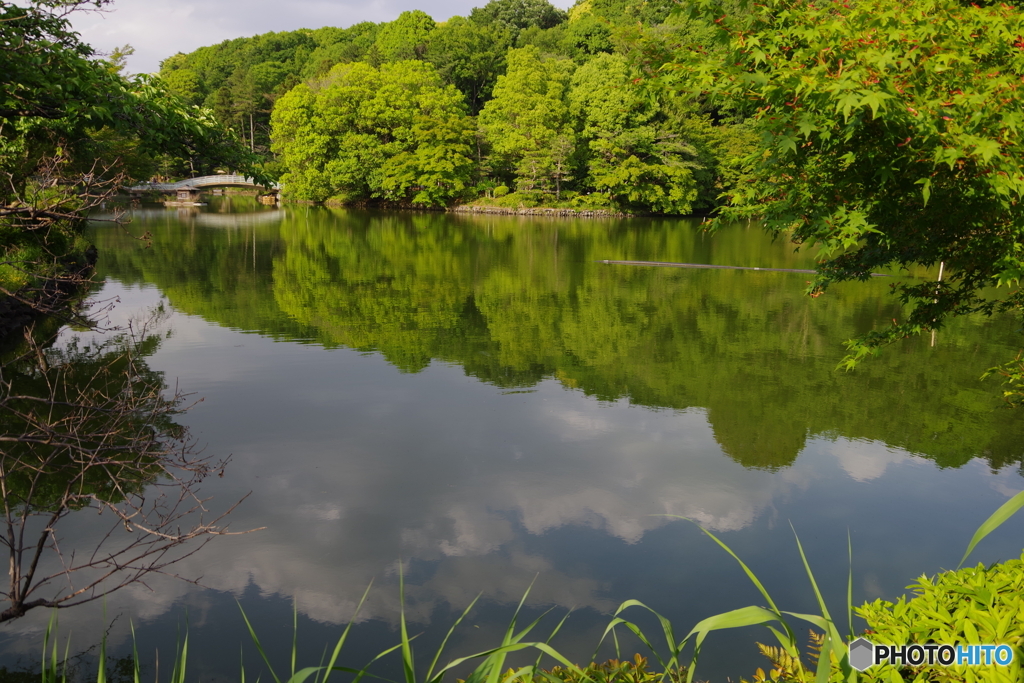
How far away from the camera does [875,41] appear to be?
419 cm

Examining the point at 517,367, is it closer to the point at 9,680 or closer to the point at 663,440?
the point at 663,440

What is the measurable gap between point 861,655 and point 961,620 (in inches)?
12.5

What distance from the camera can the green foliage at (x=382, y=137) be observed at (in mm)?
44406

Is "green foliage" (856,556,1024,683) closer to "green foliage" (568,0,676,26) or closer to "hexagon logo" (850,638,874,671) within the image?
"hexagon logo" (850,638,874,671)

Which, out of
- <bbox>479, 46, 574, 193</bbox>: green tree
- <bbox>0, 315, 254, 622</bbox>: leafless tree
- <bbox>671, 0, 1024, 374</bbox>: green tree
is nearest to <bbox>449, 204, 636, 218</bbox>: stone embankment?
<bbox>479, 46, 574, 193</bbox>: green tree

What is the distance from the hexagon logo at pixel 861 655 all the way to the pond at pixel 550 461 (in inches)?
94.0

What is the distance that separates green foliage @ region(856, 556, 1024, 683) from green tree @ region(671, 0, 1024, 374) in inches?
85.2

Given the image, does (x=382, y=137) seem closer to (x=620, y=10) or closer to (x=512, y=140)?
(x=512, y=140)

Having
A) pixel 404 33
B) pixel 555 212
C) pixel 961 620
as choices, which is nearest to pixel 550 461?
Result: pixel 961 620

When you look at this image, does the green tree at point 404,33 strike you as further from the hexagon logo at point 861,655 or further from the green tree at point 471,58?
the hexagon logo at point 861,655

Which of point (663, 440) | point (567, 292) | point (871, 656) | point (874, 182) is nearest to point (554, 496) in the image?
point (663, 440)

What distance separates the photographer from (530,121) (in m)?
43.7

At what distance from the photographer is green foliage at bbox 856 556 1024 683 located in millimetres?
2053

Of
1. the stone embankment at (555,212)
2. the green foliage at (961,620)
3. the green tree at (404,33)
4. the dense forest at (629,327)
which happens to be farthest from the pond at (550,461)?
the green tree at (404,33)
